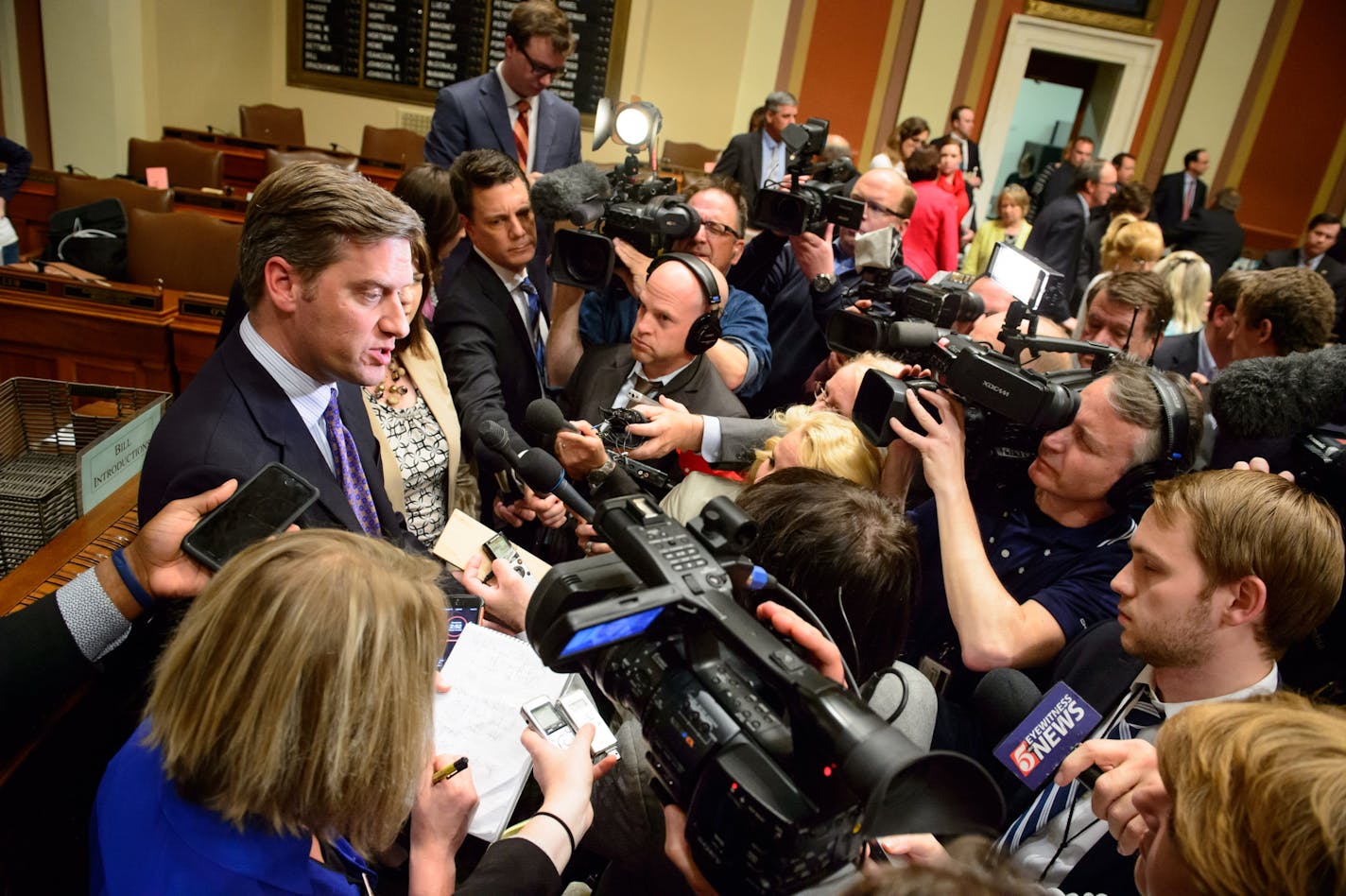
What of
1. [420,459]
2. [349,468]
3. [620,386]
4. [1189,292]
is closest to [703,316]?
[620,386]

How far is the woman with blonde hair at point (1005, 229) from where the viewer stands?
577cm

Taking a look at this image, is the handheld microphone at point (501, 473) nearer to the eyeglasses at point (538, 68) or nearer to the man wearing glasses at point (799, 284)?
the man wearing glasses at point (799, 284)

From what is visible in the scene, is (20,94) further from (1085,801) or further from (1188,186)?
(1188,186)

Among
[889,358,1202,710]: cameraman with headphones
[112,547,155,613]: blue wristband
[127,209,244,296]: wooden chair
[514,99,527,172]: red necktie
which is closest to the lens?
[112,547,155,613]: blue wristband

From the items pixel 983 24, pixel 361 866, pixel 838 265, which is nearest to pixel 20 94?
pixel 838 265

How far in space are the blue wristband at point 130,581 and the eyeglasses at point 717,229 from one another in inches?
70.2

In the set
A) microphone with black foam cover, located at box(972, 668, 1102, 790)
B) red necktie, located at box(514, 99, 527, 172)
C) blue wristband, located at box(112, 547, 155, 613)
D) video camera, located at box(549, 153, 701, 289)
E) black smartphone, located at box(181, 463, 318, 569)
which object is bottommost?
microphone with black foam cover, located at box(972, 668, 1102, 790)

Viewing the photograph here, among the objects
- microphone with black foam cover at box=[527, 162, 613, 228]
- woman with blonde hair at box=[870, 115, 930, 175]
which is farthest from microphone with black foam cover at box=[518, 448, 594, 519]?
woman with blonde hair at box=[870, 115, 930, 175]

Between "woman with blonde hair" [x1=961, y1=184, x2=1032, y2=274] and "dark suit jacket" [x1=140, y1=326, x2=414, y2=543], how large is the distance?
5.12 metres

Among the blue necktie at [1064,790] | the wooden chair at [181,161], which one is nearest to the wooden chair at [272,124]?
the wooden chair at [181,161]

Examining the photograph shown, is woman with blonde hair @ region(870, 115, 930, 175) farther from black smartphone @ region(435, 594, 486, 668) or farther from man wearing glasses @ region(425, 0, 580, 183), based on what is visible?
black smartphone @ region(435, 594, 486, 668)

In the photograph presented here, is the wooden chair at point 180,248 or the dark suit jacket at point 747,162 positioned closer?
the wooden chair at point 180,248

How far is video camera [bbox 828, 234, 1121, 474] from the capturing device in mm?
1494

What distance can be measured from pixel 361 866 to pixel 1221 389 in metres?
2.12
